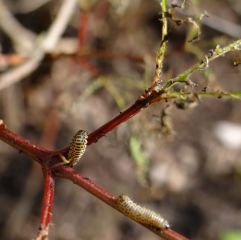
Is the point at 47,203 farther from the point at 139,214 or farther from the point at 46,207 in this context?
the point at 139,214

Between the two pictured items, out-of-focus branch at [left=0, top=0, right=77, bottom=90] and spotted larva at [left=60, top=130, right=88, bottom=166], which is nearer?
spotted larva at [left=60, top=130, right=88, bottom=166]

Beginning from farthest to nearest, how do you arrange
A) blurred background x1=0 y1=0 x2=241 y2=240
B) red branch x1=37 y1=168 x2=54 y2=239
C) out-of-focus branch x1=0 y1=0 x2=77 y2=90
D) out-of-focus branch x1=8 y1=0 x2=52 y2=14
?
out-of-focus branch x1=8 y1=0 x2=52 y2=14 → blurred background x1=0 y1=0 x2=241 y2=240 → out-of-focus branch x1=0 y1=0 x2=77 y2=90 → red branch x1=37 y1=168 x2=54 y2=239

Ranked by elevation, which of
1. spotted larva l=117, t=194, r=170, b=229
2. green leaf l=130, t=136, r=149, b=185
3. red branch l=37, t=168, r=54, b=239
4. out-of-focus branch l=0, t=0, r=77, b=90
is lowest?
red branch l=37, t=168, r=54, b=239

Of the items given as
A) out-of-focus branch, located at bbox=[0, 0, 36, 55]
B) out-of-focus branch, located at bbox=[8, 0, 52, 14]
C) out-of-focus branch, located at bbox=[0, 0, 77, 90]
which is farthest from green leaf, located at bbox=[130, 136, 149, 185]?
out-of-focus branch, located at bbox=[8, 0, 52, 14]

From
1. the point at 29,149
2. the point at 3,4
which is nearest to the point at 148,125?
the point at 29,149

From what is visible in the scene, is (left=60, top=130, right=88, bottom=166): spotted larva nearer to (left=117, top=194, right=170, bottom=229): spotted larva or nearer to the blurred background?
(left=117, top=194, right=170, bottom=229): spotted larva

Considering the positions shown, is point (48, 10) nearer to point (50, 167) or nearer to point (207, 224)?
point (207, 224)
